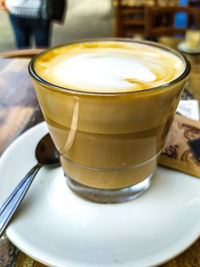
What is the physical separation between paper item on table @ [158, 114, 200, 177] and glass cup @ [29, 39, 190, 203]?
6 cm

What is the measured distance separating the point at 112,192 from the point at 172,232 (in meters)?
0.14

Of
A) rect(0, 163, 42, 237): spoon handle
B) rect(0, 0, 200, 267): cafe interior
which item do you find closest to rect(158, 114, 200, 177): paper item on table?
rect(0, 0, 200, 267): cafe interior

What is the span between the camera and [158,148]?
1.77 ft

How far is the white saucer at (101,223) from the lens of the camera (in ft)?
1.36

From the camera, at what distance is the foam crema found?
0.49 metres

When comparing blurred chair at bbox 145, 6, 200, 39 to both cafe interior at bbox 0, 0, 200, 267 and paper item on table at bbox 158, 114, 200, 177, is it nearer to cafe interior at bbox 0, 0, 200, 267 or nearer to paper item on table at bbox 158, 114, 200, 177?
cafe interior at bbox 0, 0, 200, 267

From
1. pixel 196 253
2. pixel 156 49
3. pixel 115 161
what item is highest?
pixel 156 49

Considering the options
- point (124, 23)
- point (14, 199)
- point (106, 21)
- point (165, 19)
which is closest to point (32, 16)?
point (124, 23)

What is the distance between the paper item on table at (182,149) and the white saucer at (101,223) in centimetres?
2

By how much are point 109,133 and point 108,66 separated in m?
0.18

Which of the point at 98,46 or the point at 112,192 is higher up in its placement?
the point at 98,46

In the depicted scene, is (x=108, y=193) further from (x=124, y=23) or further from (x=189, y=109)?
(x=124, y=23)

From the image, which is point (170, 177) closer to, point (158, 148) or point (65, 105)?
point (158, 148)

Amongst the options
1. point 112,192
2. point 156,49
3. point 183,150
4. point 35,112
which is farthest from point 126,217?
point 35,112
